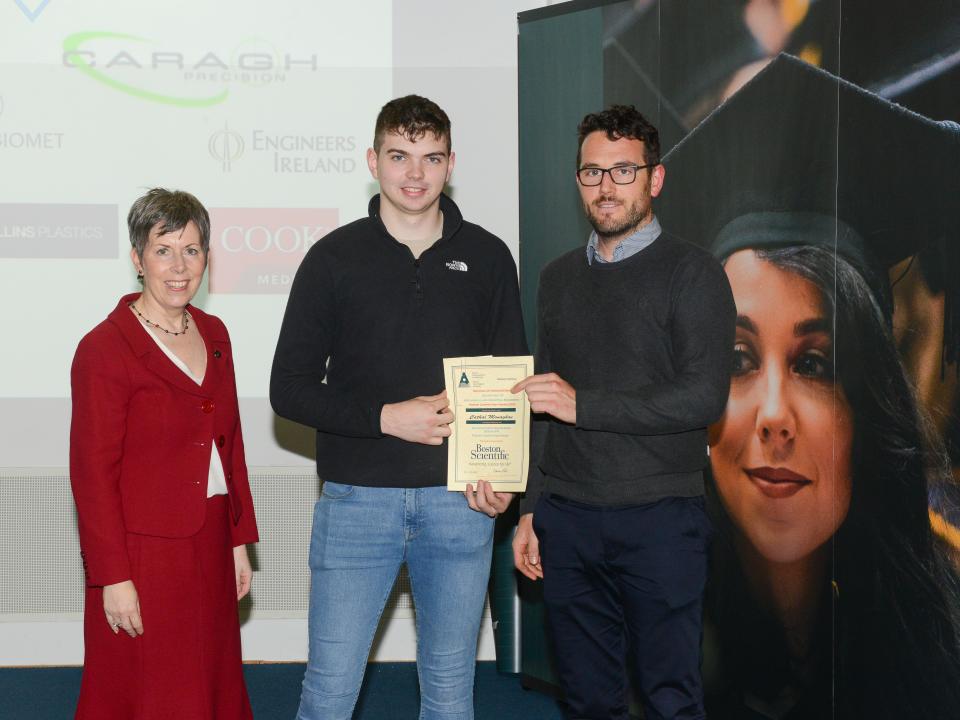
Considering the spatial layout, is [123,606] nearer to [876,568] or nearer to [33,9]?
[876,568]

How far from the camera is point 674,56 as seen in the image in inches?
131

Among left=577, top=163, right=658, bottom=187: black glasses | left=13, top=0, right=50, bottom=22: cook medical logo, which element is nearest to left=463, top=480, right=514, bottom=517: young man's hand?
left=577, top=163, right=658, bottom=187: black glasses

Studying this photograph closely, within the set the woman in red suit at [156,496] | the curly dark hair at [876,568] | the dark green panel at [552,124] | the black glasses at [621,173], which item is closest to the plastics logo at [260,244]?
the dark green panel at [552,124]

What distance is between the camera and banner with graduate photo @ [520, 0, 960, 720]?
2.59m

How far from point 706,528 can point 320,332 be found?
41.0 inches

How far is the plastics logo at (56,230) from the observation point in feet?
13.4

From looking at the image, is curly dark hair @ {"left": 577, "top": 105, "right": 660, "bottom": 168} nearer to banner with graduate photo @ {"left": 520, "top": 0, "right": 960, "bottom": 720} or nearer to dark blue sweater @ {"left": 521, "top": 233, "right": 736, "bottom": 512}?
dark blue sweater @ {"left": 521, "top": 233, "right": 736, "bottom": 512}

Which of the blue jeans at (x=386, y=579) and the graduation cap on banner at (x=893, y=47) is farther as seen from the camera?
the graduation cap on banner at (x=893, y=47)

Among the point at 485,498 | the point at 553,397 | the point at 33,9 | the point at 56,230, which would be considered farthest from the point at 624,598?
the point at 33,9

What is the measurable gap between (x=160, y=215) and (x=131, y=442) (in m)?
0.55

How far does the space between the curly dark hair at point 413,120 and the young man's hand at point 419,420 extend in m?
0.63

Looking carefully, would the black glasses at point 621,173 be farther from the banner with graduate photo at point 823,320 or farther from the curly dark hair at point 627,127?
the banner with graduate photo at point 823,320

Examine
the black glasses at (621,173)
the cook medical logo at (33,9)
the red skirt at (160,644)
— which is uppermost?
the cook medical logo at (33,9)

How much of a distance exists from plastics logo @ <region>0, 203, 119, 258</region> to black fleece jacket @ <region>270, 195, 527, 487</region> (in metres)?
2.12
